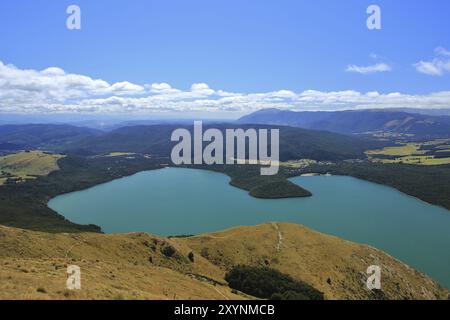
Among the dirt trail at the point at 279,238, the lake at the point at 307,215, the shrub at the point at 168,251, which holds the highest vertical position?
the shrub at the point at 168,251

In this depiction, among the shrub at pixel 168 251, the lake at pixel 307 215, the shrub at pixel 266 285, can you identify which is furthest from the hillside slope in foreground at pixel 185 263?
the lake at pixel 307 215

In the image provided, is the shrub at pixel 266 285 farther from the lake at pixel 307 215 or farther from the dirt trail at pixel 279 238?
the lake at pixel 307 215

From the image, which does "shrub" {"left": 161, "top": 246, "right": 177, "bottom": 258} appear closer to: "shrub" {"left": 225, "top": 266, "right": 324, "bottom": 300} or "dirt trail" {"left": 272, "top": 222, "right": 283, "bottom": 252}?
"shrub" {"left": 225, "top": 266, "right": 324, "bottom": 300}

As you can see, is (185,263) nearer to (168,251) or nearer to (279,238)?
(168,251)

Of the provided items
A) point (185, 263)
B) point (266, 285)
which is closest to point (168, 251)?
point (185, 263)

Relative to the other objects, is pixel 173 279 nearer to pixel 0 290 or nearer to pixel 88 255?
pixel 88 255
